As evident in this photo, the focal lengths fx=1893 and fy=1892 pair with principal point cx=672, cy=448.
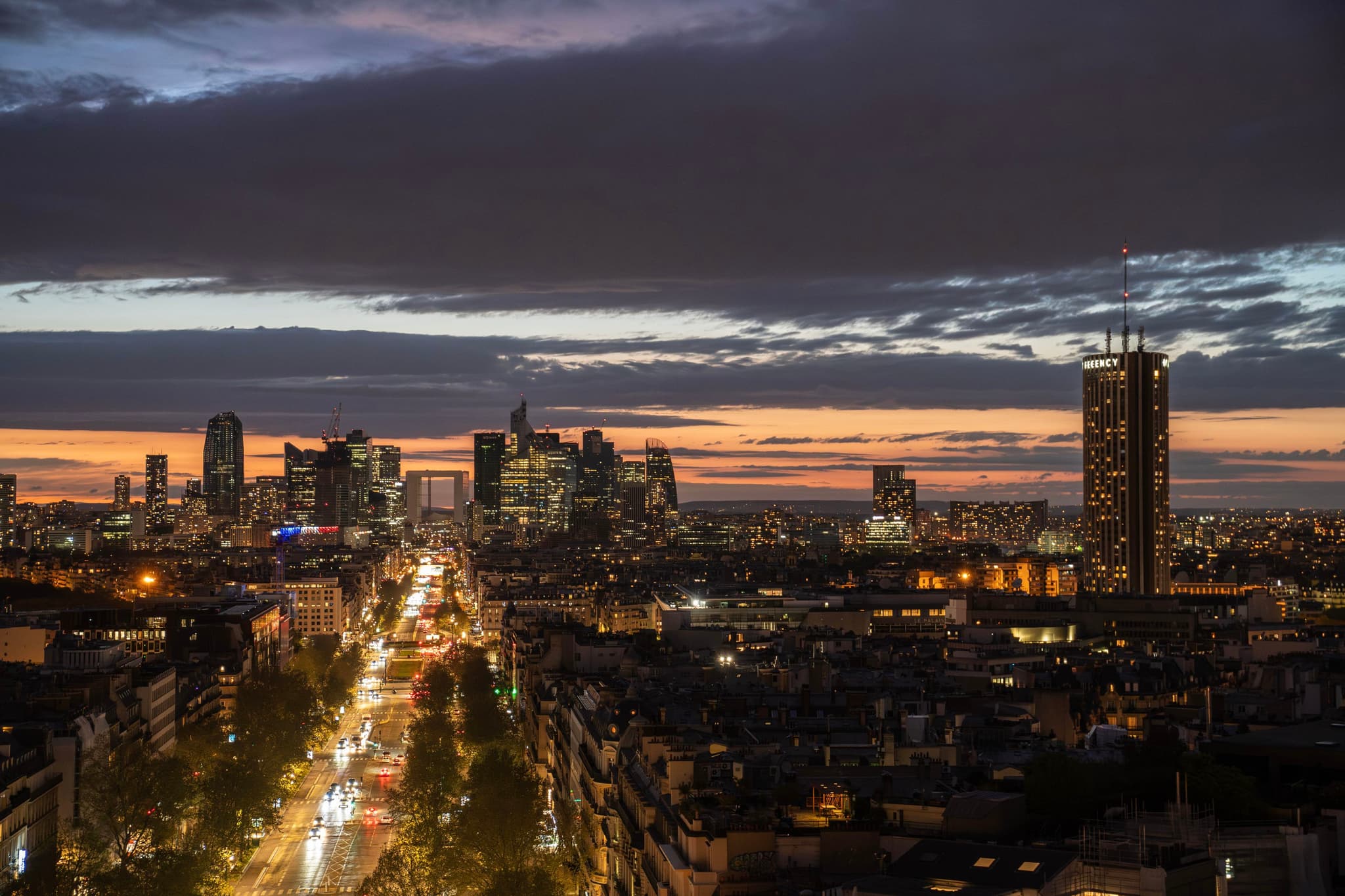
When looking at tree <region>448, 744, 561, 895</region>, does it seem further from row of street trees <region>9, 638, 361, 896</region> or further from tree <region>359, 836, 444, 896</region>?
row of street trees <region>9, 638, 361, 896</region>

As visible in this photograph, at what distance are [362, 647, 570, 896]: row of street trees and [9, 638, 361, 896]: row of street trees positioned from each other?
603cm

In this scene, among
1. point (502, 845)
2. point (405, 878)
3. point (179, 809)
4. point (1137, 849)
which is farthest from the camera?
point (179, 809)

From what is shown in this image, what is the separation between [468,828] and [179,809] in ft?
35.8

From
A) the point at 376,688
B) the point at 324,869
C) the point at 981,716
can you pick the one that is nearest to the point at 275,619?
the point at 376,688

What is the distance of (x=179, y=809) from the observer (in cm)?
6906

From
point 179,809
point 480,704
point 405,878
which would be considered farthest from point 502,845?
point 480,704

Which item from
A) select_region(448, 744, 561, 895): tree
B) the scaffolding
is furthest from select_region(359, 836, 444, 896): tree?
the scaffolding

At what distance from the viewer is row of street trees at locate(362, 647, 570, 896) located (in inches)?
2470

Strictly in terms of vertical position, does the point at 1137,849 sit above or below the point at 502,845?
above

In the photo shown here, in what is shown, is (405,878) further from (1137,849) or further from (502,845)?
(1137,849)

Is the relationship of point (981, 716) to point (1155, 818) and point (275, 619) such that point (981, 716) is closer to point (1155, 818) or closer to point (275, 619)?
point (1155, 818)

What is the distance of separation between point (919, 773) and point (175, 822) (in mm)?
31133

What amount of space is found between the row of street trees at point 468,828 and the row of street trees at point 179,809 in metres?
6.03

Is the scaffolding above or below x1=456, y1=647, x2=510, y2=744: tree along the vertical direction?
above
